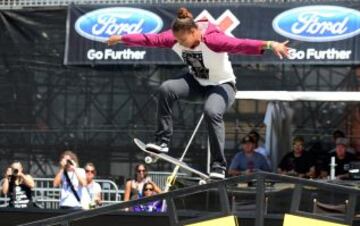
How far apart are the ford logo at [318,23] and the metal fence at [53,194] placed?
11.0 ft

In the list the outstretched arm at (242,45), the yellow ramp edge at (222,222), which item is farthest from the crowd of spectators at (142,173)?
the yellow ramp edge at (222,222)

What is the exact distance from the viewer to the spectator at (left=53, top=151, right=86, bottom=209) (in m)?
9.38

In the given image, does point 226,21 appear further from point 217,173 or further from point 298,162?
point 217,173

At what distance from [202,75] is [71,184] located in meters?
3.49

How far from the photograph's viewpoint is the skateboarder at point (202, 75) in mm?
6277

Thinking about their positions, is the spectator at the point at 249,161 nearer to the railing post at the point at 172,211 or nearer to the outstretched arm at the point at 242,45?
the outstretched arm at the point at 242,45

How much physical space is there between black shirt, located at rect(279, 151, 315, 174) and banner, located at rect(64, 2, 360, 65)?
1.62 meters

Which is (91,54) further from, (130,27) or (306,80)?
(306,80)

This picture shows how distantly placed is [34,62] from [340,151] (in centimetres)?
514

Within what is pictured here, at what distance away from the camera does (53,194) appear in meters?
10.9

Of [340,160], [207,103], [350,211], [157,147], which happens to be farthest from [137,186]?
[350,211]

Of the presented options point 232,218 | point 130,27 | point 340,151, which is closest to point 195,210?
point 232,218

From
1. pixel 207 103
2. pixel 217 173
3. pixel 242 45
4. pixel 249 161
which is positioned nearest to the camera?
pixel 242 45

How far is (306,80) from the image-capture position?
1254 centimetres
